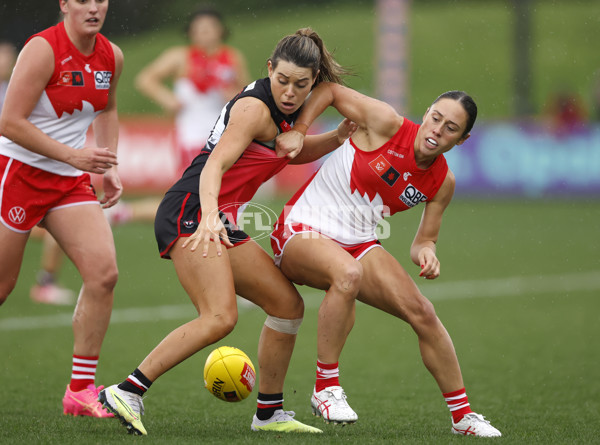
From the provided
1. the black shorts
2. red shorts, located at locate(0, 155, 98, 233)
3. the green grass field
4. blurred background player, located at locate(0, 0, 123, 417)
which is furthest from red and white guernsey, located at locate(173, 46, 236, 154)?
the black shorts

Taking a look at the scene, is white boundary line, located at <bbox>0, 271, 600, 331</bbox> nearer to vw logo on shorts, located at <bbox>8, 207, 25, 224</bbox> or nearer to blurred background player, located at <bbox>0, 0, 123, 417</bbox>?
blurred background player, located at <bbox>0, 0, 123, 417</bbox>

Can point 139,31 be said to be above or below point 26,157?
above

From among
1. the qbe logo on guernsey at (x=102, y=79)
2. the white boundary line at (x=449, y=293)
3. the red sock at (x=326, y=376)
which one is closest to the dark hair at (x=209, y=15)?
the white boundary line at (x=449, y=293)

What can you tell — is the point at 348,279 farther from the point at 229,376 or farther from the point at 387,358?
the point at 387,358

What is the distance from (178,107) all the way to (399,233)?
5.67m

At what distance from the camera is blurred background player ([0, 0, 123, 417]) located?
5.13m

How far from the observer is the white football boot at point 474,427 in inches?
192

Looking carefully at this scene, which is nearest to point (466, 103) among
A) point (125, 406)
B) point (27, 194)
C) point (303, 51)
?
point (303, 51)

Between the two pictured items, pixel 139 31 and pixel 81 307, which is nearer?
pixel 81 307

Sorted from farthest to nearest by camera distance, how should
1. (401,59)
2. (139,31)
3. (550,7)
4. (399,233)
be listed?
(550,7) → (139,31) → (401,59) → (399,233)

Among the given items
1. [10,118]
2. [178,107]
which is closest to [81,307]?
[10,118]

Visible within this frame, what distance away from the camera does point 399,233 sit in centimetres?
1473

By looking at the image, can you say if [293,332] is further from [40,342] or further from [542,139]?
[542,139]

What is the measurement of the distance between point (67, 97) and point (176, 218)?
3.46ft
